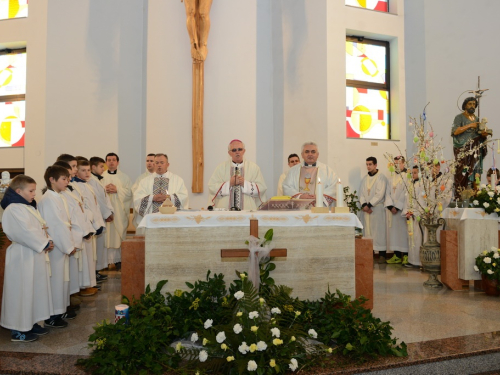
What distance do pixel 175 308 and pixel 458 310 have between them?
3129 mm

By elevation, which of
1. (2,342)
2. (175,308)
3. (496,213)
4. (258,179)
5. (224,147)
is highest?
(224,147)

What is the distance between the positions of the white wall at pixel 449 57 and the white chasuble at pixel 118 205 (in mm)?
5831

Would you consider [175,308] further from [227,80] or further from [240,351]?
[227,80]

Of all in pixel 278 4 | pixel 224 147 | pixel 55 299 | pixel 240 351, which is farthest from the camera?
pixel 278 4

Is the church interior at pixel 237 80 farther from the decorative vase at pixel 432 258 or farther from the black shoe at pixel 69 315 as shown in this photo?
the black shoe at pixel 69 315

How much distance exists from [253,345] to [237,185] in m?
2.90

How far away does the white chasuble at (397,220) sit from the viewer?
30.6 ft

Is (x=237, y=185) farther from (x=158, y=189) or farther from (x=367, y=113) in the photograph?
(x=367, y=113)

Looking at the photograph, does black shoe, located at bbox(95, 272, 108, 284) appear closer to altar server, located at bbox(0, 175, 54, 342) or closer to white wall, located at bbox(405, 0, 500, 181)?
altar server, located at bbox(0, 175, 54, 342)

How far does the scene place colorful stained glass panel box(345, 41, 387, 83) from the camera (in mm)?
10156

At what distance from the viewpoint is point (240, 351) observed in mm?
3254

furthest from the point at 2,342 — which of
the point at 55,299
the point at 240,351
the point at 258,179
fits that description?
the point at 258,179

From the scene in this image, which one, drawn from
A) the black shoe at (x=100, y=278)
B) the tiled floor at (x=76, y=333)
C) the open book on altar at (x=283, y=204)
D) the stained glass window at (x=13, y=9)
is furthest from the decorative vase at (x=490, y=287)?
the stained glass window at (x=13, y=9)

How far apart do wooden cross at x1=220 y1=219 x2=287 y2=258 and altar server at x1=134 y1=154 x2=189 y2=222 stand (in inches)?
93.3
